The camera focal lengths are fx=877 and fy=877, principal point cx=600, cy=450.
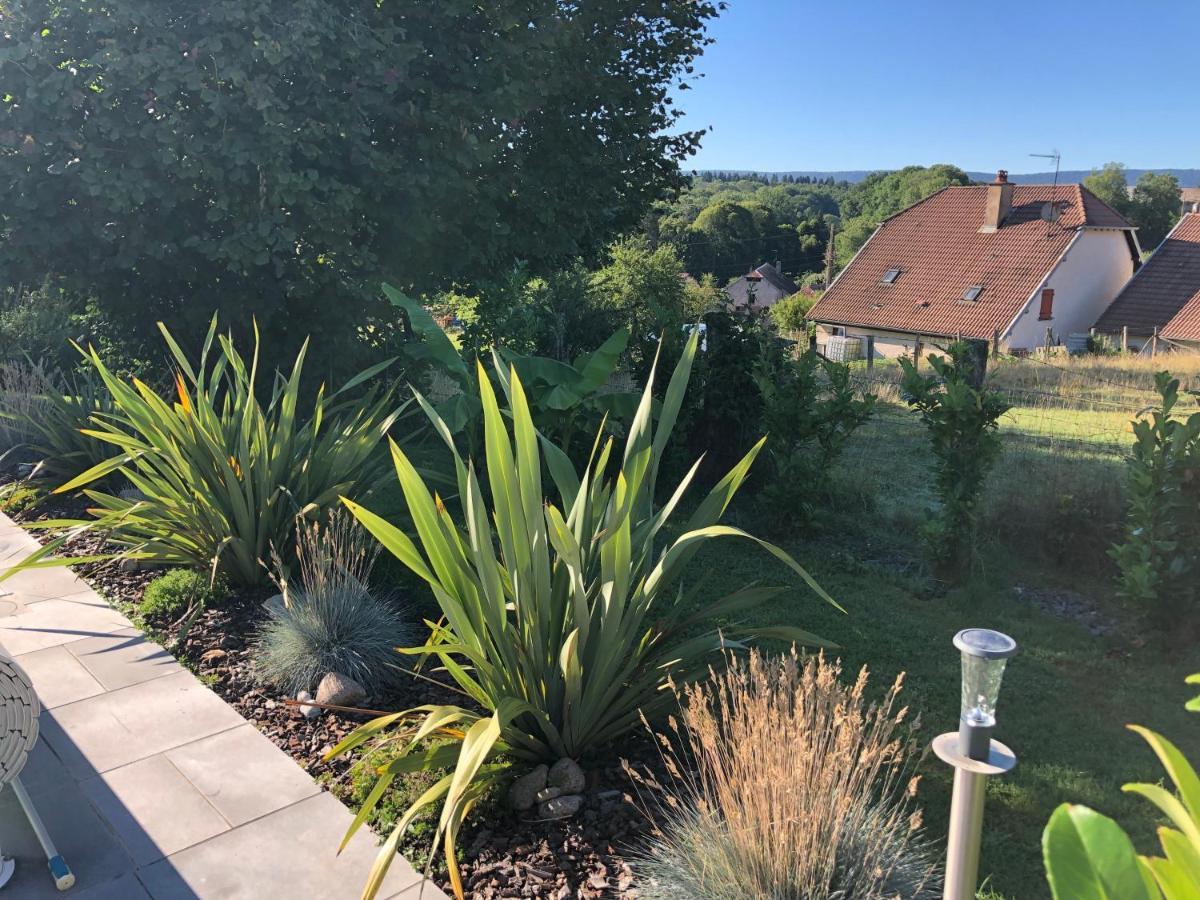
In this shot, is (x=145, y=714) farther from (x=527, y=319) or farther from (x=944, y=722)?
(x=527, y=319)

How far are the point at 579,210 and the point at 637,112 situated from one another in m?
1.57

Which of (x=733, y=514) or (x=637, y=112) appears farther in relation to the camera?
(x=637, y=112)

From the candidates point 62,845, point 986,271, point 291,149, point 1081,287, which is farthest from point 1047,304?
point 62,845

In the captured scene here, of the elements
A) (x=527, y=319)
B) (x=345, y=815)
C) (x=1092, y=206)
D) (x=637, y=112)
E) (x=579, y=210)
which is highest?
(x=1092, y=206)

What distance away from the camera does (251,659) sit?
4805 millimetres

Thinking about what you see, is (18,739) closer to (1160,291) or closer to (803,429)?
(803,429)

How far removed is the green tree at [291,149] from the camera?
7.11 m

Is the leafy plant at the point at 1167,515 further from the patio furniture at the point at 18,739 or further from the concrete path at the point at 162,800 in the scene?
the patio furniture at the point at 18,739

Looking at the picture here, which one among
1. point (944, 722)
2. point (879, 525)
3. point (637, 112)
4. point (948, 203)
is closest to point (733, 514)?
point (879, 525)

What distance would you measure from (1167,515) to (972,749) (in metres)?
3.82

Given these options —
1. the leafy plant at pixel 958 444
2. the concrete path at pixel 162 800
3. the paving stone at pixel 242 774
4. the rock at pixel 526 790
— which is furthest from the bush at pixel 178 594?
the leafy plant at pixel 958 444

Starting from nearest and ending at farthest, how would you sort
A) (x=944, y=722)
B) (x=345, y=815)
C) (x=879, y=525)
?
(x=345, y=815) < (x=944, y=722) < (x=879, y=525)

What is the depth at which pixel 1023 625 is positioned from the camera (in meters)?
5.45

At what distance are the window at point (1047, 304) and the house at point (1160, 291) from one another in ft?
9.98
